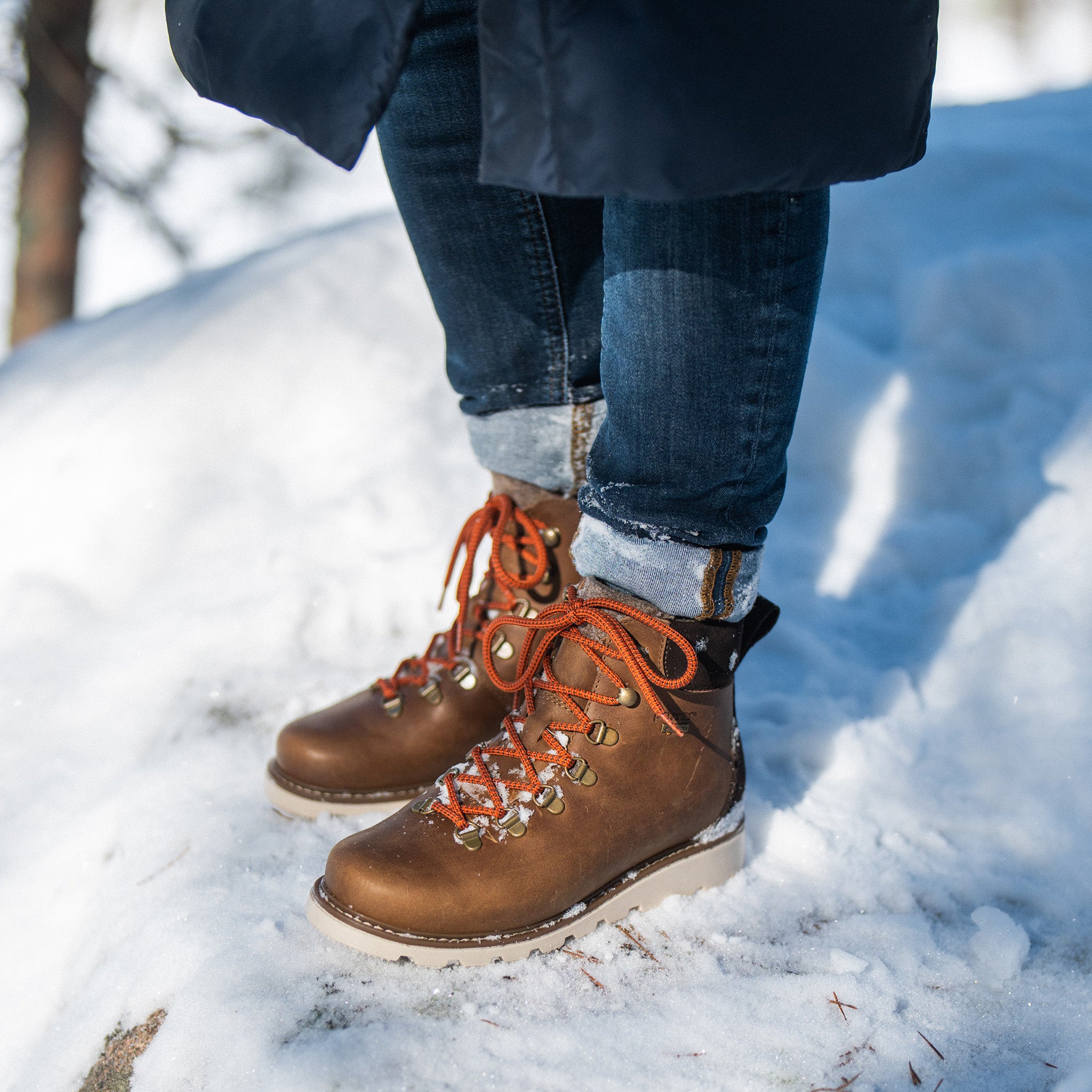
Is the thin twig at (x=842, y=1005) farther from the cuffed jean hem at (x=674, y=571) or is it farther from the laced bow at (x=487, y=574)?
the laced bow at (x=487, y=574)

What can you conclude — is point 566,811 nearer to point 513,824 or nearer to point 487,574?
point 513,824

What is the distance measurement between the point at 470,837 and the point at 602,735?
7.0 inches

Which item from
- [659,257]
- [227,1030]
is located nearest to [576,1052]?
[227,1030]

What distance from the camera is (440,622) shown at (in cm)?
164

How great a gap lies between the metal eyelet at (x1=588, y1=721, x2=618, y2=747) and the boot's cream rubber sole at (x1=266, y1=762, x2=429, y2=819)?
0.33 m

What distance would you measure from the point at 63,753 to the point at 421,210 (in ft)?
3.41

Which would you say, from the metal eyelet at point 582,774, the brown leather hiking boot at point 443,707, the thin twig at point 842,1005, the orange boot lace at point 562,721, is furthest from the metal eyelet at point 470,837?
the thin twig at point 842,1005

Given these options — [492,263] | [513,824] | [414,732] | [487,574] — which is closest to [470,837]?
[513,824]

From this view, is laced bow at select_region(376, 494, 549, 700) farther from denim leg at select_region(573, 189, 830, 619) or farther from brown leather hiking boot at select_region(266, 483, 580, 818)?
denim leg at select_region(573, 189, 830, 619)

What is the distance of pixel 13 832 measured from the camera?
51.4 inches

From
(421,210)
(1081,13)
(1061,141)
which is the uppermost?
(421,210)

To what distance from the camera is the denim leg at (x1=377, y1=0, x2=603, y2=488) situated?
106 centimetres

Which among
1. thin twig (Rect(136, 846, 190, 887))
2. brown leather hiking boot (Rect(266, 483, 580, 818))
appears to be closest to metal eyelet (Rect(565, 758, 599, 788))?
brown leather hiking boot (Rect(266, 483, 580, 818))

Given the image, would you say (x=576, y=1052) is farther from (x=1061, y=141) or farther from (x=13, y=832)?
(x=1061, y=141)
